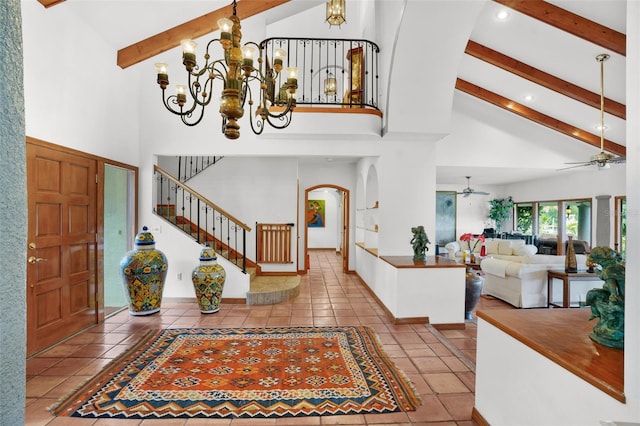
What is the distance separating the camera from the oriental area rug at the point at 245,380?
7.77 ft

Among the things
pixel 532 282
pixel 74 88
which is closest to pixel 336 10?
pixel 74 88

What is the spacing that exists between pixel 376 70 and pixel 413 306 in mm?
3492

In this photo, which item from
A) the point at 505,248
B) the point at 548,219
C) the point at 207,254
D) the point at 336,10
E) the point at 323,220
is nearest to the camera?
the point at 207,254

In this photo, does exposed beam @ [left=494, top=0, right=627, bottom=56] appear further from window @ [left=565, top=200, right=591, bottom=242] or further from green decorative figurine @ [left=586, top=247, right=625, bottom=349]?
window @ [left=565, top=200, right=591, bottom=242]

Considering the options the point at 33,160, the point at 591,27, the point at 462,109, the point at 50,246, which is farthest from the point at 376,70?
the point at 50,246

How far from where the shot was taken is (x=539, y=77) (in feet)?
18.2

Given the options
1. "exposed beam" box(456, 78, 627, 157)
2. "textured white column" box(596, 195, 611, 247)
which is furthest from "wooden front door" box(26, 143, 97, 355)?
"textured white column" box(596, 195, 611, 247)

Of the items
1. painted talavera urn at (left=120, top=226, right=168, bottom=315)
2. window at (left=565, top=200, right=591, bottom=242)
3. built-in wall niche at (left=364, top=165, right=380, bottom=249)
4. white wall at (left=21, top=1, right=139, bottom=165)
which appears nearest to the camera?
white wall at (left=21, top=1, right=139, bottom=165)

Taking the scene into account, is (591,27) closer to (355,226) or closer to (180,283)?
(355,226)

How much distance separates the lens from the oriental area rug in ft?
7.77

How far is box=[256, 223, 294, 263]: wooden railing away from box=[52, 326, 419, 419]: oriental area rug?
3033 millimetres

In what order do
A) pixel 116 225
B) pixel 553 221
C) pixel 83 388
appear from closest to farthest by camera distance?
pixel 83 388 < pixel 116 225 < pixel 553 221

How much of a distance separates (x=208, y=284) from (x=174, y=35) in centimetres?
341

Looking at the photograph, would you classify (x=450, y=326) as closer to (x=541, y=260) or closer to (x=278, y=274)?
(x=541, y=260)
